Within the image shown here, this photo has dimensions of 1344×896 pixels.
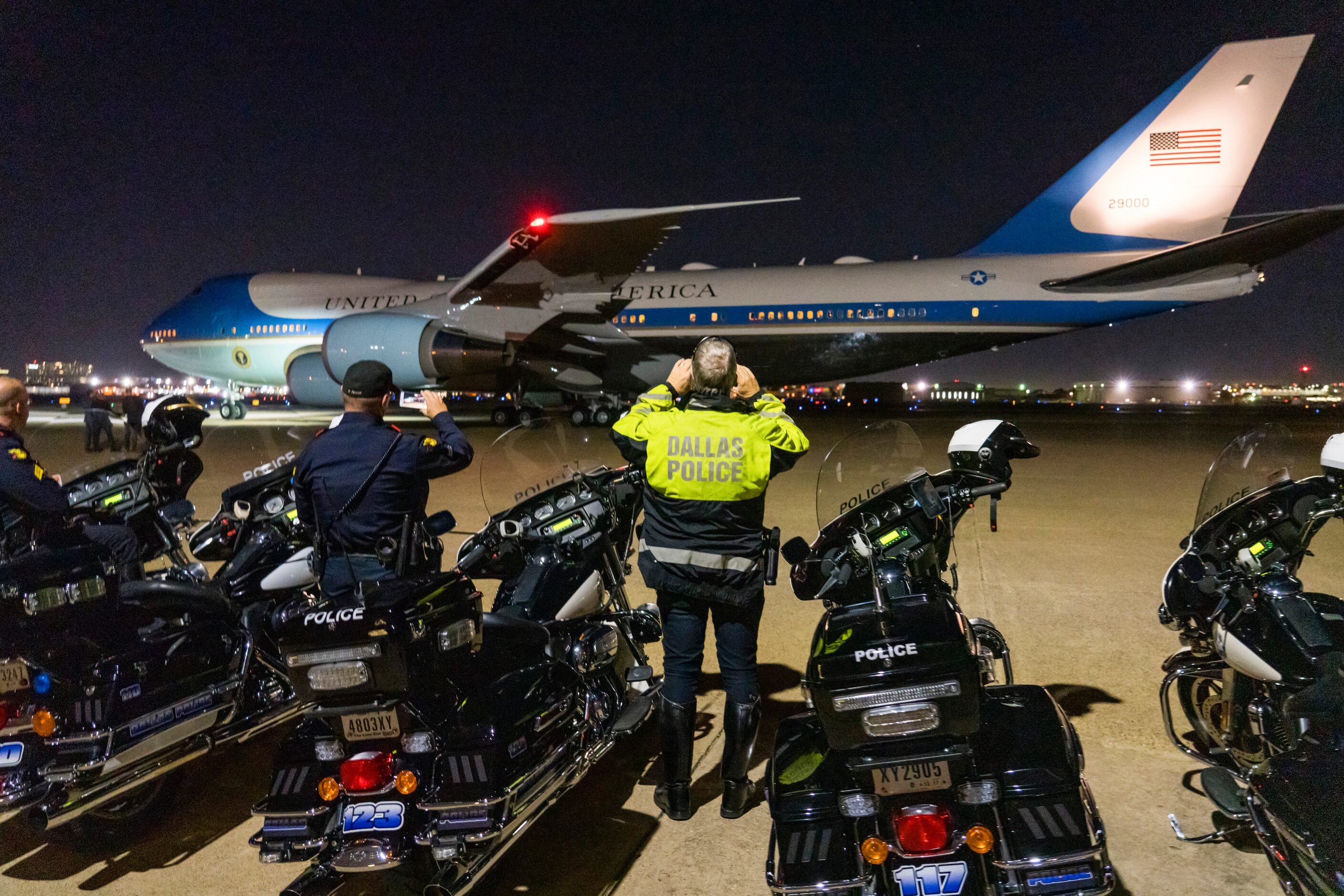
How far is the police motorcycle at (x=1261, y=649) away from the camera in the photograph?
1908mm

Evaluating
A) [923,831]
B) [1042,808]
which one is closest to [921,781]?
[923,831]

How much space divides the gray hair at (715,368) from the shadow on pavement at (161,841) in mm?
2539

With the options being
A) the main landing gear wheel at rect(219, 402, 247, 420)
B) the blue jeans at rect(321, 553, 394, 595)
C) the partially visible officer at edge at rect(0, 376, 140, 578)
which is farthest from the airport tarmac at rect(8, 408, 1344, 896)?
the main landing gear wheel at rect(219, 402, 247, 420)

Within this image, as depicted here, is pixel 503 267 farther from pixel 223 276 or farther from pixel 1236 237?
pixel 1236 237

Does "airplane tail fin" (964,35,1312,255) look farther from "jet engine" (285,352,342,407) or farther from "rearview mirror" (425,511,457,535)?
"rearview mirror" (425,511,457,535)

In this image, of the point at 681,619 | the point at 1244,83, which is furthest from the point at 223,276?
the point at 1244,83

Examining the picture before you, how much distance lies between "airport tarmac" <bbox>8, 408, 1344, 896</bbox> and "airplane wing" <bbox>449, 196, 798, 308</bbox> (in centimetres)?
765

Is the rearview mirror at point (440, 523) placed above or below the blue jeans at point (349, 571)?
above

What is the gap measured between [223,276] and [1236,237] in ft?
81.6

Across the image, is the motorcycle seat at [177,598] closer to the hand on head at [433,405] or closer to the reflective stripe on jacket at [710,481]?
the hand on head at [433,405]

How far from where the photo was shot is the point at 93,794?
2508 millimetres

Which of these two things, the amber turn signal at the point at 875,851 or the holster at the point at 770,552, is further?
the holster at the point at 770,552

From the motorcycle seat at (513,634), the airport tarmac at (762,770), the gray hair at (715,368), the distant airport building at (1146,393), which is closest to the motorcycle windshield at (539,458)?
the airport tarmac at (762,770)

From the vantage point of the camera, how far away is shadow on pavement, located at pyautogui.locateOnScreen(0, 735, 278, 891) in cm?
268
